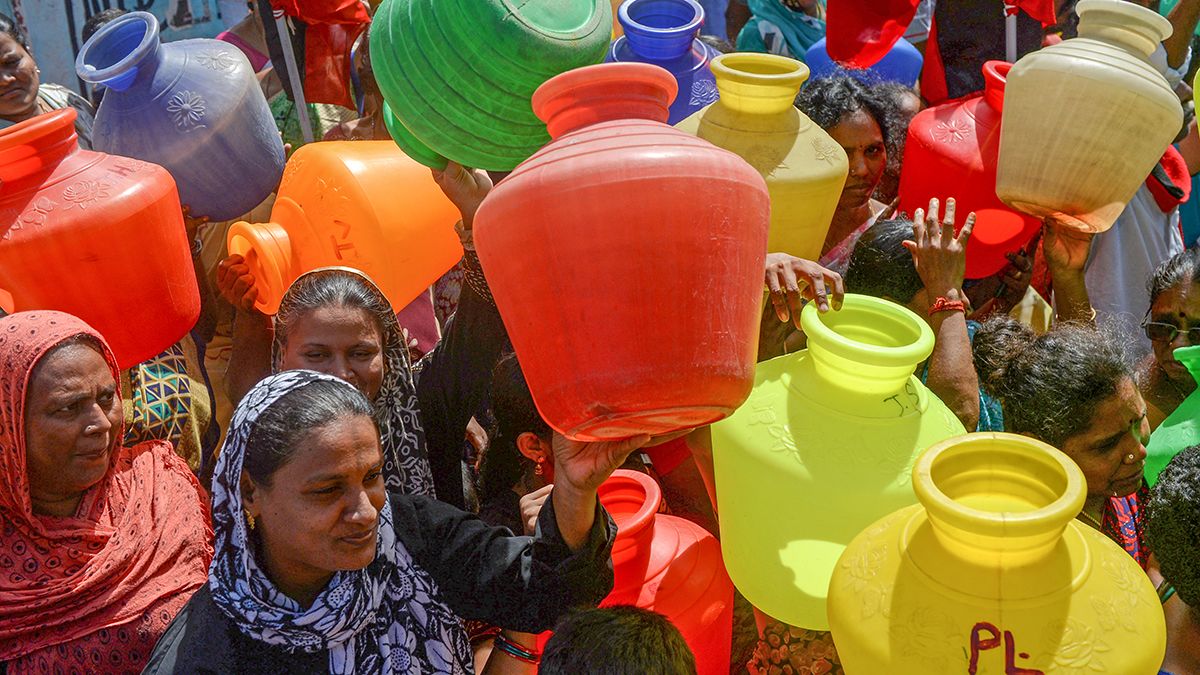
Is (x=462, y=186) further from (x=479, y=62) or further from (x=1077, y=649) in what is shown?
(x=1077, y=649)

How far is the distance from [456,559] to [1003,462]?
1.00 metres

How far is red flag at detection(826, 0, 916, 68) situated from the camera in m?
3.28

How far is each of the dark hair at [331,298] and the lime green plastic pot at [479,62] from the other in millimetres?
413

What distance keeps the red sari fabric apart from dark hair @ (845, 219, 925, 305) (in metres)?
1.78

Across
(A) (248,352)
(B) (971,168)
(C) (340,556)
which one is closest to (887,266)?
(B) (971,168)

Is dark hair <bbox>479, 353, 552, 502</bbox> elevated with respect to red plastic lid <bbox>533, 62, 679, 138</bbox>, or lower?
lower

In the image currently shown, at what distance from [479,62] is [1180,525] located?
4.94 feet

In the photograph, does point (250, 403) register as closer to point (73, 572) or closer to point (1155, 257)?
point (73, 572)

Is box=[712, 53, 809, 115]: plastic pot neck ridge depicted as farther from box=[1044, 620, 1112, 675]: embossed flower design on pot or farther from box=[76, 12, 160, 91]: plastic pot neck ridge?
box=[76, 12, 160, 91]: plastic pot neck ridge

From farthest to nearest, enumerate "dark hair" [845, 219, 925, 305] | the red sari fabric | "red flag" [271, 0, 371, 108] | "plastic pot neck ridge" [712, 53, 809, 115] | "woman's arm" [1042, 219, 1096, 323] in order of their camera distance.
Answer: "red flag" [271, 0, 371, 108] → "woman's arm" [1042, 219, 1096, 323] → "dark hair" [845, 219, 925, 305] → "plastic pot neck ridge" [712, 53, 809, 115] → the red sari fabric

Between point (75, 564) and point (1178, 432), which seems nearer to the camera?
point (75, 564)

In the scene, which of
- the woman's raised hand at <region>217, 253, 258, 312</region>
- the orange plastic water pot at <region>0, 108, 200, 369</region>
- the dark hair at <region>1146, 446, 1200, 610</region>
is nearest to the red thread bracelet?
the dark hair at <region>1146, 446, 1200, 610</region>

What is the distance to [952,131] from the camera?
A: 3074 millimetres

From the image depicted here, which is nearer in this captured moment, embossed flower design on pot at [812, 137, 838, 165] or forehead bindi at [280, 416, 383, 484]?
forehead bindi at [280, 416, 383, 484]
